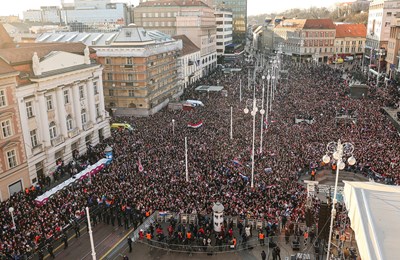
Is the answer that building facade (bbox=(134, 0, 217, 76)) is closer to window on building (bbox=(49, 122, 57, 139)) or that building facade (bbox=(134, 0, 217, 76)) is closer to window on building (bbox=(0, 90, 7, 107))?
window on building (bbox=(49, 122, 57, 139))

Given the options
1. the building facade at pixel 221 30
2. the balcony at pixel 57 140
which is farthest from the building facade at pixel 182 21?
the balcony at pixel 57 140

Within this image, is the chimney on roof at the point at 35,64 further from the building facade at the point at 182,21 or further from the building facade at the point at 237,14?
the building facade at the point at 237,14

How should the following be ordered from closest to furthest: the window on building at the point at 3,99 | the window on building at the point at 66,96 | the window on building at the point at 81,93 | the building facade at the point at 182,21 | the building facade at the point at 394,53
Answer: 1. the window on building at the point at 3,99
2. the window on building at the point at 66,96
3. the window on building at the point at 81,93
4. the building facade at the point at 394,53
5. the building facade at the point at 182,21

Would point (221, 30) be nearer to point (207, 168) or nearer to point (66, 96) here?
point (66, 96)

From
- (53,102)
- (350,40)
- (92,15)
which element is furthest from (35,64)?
(92,15)

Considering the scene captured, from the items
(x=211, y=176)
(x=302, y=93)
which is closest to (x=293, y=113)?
(x=302, y=93)

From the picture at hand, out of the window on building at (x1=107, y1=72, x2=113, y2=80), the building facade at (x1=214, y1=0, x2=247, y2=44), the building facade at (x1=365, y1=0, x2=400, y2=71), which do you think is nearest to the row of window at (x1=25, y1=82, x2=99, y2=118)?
the window on building at (x1=107, y1=72, x2=113, y2=80)
